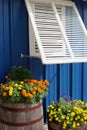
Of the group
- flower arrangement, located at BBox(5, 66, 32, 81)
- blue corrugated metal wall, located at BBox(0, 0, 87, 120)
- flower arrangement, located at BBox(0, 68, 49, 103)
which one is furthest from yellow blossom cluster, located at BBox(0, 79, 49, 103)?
blue corrugated metal wall, located at BBox(0, 0, 87, 120)

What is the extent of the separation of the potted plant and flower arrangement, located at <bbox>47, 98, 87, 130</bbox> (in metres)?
0.24

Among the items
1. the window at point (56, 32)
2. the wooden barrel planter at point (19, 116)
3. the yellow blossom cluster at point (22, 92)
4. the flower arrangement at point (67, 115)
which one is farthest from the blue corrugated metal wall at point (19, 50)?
the flower arrangement at point (67, 115)

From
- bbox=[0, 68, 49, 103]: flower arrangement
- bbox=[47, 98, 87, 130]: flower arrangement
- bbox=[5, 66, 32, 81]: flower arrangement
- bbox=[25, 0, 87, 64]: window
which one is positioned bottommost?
bbox=[47, 98, 87, 130]: flower arrangement

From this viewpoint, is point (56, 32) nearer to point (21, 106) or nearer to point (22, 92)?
point (22, 92)

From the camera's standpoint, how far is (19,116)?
336 cm

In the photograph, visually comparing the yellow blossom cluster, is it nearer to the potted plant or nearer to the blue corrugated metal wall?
the potted plant

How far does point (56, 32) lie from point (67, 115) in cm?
139

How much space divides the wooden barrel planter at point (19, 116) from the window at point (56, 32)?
69 centimetres

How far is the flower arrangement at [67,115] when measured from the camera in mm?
3541

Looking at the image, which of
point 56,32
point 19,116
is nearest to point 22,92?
point 19,116

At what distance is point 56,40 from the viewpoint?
425cm

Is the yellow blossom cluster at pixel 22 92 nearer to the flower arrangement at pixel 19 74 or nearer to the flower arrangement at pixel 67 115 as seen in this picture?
the flower arrangement at pixel 19 74

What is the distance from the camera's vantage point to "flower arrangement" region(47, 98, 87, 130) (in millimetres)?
3541

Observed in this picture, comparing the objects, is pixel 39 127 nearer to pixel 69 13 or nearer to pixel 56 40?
pixel 56 40
